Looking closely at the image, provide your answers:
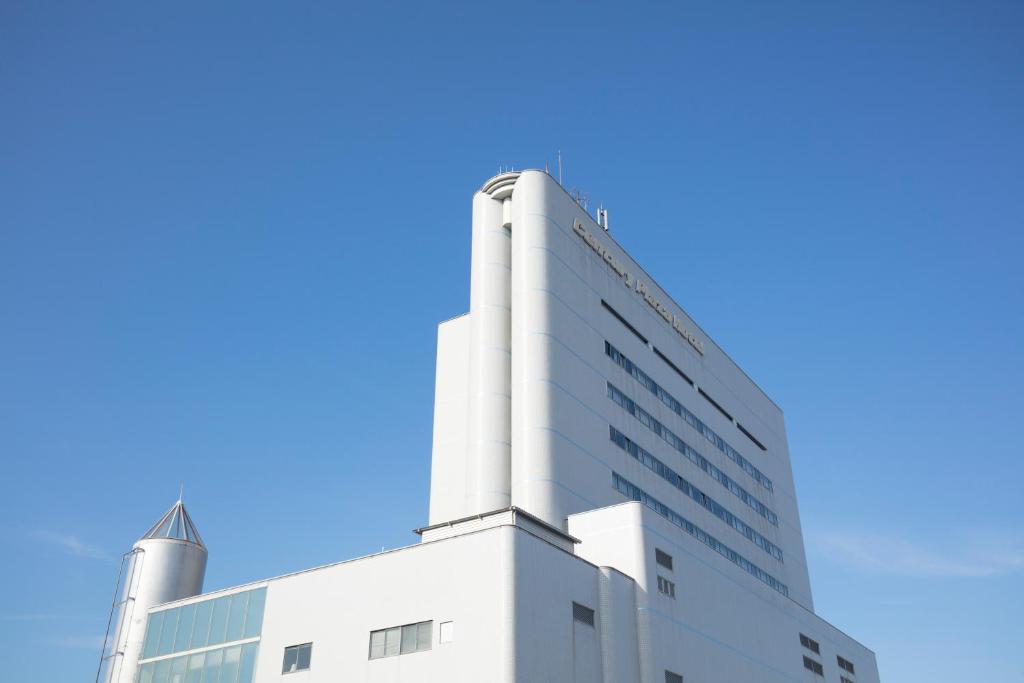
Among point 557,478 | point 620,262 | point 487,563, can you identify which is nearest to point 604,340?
point 620,262

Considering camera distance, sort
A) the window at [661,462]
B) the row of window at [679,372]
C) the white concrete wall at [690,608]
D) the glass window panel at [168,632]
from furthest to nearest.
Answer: the row of window at [679,372]
the window at [661,462]
the glass window panel at [168,632]
the white concrete wall at [690,608]

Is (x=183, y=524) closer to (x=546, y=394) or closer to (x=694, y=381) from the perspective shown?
(x=546, y=394)

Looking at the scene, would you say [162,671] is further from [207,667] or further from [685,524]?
[685,524]

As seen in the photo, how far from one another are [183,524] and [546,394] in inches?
1042

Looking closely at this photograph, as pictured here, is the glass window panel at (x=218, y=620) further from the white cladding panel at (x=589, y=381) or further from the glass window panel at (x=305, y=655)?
the white cladding panel at (x=589, y=381)

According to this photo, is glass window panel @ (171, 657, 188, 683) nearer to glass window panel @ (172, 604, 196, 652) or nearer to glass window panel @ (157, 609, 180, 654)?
glass window panel @ (172, 604, 196, 652)

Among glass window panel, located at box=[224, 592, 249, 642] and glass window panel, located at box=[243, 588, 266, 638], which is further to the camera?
glass window panel, located at box=[224, 592, 249, 642]

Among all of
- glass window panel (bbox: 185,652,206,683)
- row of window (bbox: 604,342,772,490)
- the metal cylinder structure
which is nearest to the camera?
glass window panel (bbox: 185,652,206,683)

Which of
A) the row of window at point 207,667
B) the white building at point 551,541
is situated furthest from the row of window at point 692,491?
the row of window at point 207,667

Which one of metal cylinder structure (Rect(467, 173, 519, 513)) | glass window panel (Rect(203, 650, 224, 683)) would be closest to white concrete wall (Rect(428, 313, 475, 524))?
metal cylinder structure (Rect(467, 173, 519, 513))

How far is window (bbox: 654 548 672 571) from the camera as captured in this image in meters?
47.1

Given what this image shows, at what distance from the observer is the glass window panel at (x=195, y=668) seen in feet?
152

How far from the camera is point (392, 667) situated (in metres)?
39.3

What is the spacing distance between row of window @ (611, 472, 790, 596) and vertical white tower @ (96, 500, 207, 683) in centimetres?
2842
